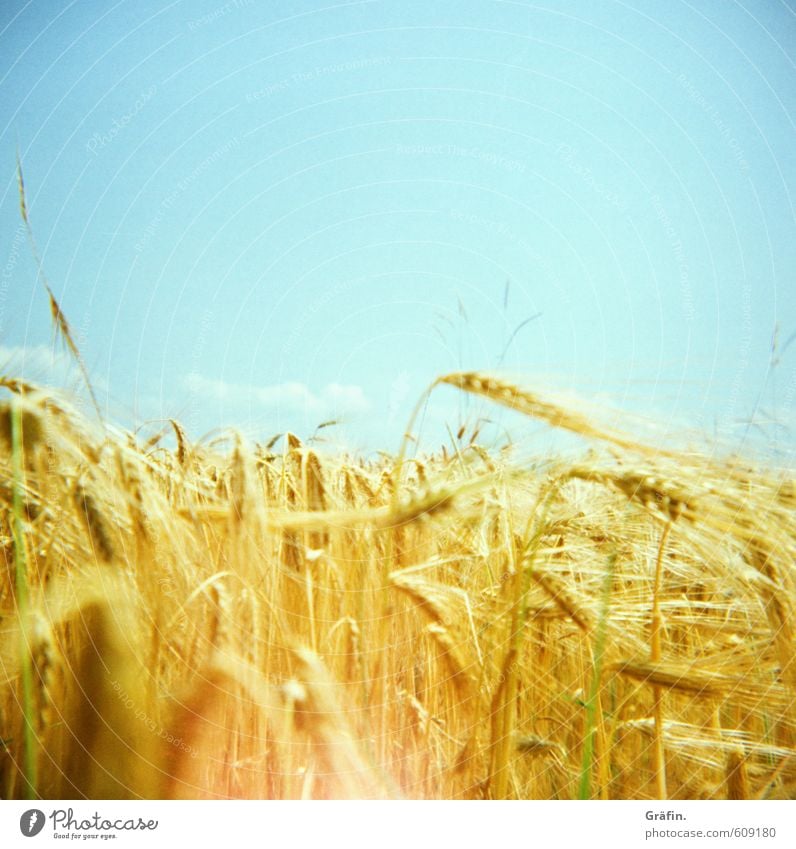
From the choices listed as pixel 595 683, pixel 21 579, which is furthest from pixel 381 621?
pixel 21 579

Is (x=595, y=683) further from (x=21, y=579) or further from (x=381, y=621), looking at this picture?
(x=21, y=579)

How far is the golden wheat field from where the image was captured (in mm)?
1140

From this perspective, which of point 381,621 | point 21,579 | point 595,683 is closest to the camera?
point 21,579

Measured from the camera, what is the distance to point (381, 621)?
5.24 ft
